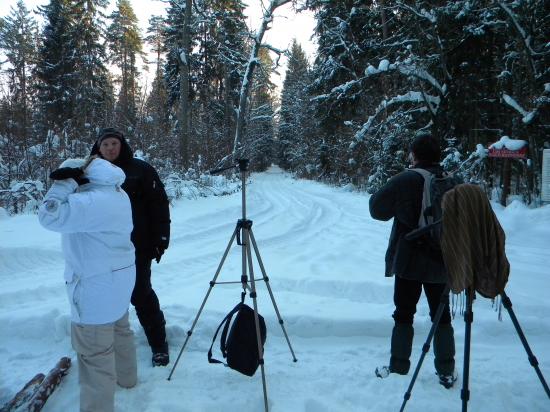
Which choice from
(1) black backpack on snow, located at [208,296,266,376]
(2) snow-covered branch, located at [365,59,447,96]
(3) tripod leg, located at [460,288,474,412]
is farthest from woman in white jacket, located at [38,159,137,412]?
(2) snow-covered branch, located at [365,59,447,96]

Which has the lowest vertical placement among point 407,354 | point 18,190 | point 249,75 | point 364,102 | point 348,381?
point 348,381

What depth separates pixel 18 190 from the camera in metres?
9.71

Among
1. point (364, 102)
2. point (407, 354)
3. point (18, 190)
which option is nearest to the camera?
point (407, 354)

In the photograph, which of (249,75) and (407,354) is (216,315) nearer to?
(407,354)

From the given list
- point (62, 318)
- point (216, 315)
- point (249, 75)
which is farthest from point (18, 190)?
point (249, 75)

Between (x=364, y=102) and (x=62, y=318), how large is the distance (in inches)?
651

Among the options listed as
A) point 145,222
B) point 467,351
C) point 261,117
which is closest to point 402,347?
point 467,351

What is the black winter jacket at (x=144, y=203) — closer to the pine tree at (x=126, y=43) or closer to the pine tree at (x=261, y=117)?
the pine tree at (x=261, y=117)

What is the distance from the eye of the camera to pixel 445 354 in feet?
10.2

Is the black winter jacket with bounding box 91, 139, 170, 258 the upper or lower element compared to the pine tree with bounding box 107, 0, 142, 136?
lower

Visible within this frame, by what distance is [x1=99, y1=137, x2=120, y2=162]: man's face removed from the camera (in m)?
3.22

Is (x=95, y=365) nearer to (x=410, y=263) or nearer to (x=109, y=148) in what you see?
(x=109, y=148)

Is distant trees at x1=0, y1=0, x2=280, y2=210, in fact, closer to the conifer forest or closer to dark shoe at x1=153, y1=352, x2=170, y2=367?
the conifer forest

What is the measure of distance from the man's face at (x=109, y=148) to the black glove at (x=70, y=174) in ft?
2.75
